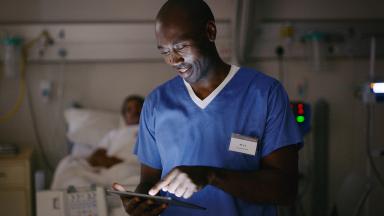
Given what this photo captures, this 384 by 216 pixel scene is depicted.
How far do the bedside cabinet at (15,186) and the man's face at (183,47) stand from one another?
2017mm

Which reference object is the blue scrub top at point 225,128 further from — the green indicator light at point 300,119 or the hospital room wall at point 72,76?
the hospital room wall at point 72,76

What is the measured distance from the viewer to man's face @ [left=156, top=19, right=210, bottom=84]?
1.19 m

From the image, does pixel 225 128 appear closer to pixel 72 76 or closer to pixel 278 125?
pixel 278 125

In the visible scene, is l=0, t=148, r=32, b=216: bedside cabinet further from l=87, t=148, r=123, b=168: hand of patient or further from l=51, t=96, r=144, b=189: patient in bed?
l=87, t=148, r=123, b=168: hand of patient

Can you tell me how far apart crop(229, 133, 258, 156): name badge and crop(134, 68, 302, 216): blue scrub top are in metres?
0.02

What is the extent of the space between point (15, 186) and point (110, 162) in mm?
641

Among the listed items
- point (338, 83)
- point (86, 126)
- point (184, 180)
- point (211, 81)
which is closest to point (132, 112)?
point (86, 126)

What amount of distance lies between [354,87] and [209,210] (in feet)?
8.79

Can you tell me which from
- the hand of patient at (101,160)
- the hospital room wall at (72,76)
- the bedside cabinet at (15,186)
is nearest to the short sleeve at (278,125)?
the hand of patient at (101,160)

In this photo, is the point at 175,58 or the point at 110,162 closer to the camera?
the point at 175,58

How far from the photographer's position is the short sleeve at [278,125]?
1196mm

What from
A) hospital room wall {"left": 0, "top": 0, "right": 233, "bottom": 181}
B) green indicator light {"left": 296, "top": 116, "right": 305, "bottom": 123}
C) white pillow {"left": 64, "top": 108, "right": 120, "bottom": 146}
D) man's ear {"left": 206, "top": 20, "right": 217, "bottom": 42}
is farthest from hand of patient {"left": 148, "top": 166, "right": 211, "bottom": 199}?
hospital room wall {"left": 0, "top": 0, "right": 233, "bottom": 181}

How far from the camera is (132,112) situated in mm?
3143

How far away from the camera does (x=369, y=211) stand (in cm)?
349
